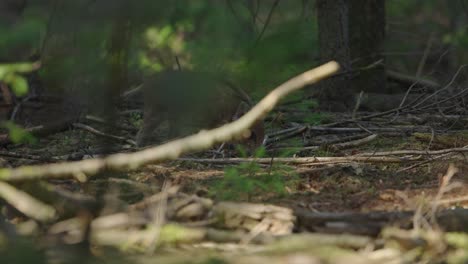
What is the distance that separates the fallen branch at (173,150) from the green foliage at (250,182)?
0.52 m

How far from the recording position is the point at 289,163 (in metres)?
4.27

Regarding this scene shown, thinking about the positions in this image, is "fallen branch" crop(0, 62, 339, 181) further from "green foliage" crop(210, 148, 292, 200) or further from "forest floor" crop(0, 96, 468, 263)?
"green foliage" crop(210, 148, 292, 200)

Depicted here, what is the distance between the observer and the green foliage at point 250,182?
3424mm

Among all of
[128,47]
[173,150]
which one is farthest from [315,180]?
[128,47]

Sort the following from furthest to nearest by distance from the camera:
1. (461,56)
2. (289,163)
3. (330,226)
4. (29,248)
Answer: (461,56) < (289,163) < (330,226) < (29,248)

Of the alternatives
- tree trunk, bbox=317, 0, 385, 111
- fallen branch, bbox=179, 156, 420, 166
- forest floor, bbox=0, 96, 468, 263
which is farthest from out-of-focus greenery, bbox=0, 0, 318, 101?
fallen branch, bbox=179, 156, 420, 166

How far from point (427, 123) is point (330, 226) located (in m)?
3.11

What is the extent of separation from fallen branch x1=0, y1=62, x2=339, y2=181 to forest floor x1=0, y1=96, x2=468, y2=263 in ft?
0.28

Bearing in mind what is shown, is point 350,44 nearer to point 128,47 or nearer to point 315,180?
point 315,180

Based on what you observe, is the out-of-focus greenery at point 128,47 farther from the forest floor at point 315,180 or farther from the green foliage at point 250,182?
the green foliage at point 250,182

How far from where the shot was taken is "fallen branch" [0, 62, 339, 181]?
2.85m

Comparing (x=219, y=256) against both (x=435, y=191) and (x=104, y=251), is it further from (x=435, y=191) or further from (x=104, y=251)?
(x=435, y=191)

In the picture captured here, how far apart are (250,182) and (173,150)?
68cm

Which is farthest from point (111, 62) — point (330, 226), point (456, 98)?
point (456, 98)
